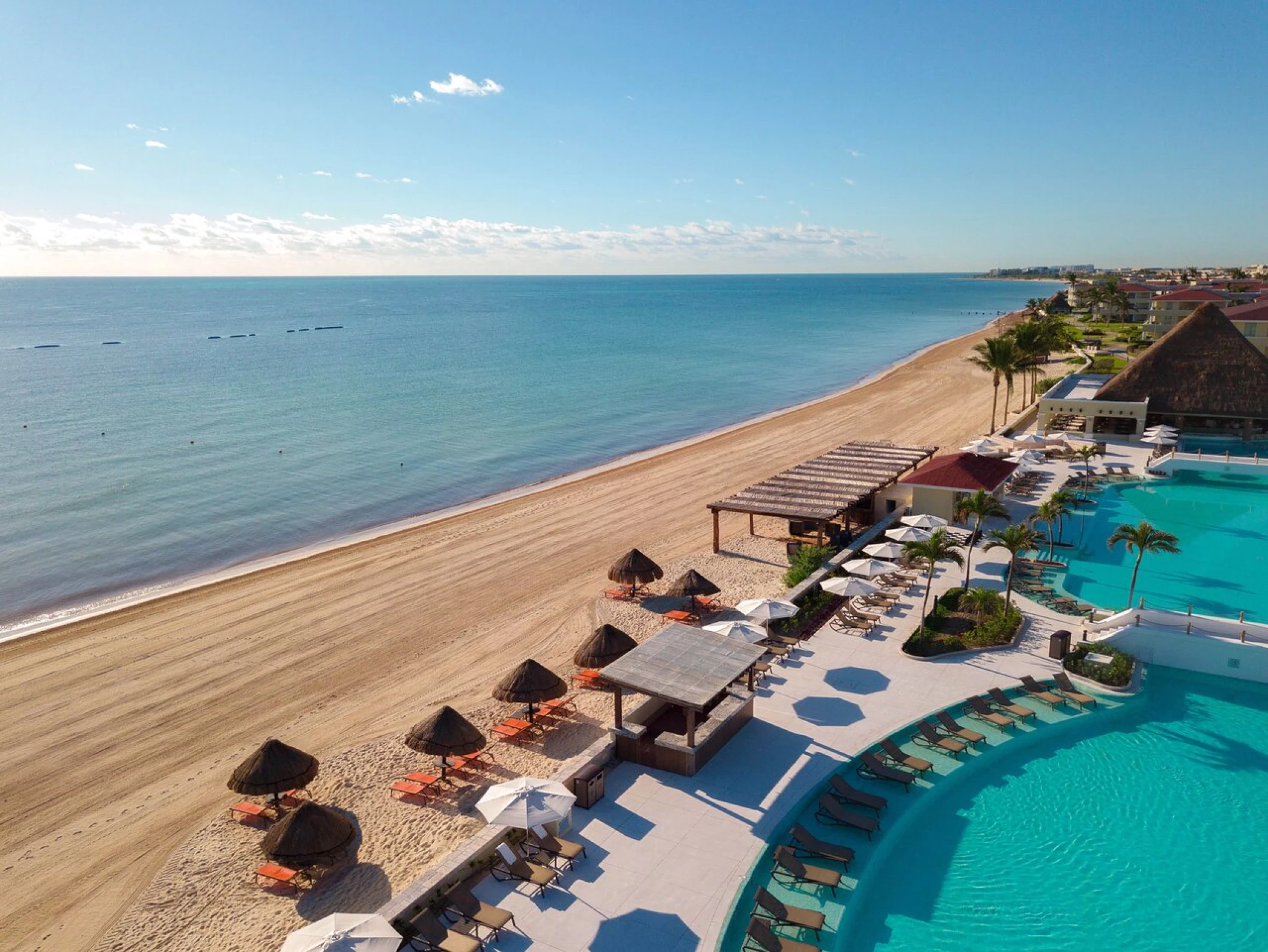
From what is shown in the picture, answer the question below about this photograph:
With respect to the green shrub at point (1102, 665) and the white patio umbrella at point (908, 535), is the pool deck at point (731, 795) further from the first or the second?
the white patio umbrella at point (908, 535)

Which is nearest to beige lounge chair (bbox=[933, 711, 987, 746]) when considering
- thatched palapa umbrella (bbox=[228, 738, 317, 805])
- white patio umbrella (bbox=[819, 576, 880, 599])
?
white patio umbrella (bbox=[819, 576, 880, 599])

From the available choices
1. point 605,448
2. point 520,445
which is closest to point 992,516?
point 605,448

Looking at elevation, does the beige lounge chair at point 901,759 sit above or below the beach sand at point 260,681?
above

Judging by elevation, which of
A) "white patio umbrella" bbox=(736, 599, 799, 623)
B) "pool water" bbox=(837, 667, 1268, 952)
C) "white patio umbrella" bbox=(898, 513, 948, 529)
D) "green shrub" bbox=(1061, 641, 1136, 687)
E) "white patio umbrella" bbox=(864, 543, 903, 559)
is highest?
"white patio umbrella" bbox=(898, 513, 948, 529)

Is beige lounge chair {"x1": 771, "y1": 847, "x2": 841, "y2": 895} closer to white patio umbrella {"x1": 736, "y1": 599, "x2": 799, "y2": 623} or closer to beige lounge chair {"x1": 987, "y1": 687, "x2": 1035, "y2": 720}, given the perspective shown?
beige lounge chair {"x1": 987, "y1": 687, "x2": 1035, "y2": 720}

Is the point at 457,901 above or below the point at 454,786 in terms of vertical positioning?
above

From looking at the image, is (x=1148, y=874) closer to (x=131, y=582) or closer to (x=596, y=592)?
(x=596, y=592)

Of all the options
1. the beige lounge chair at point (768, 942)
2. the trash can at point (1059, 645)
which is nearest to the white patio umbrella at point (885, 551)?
the trash can at point (1059, 645)
